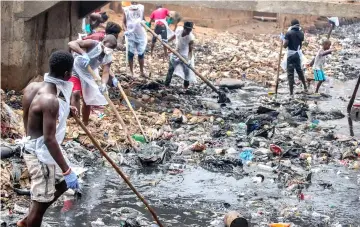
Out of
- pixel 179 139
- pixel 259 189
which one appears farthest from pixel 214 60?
pixel 259 189

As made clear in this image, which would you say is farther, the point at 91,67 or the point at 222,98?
the point at 222,98

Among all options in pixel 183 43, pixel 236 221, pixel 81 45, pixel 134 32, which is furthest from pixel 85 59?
pixel 134 32

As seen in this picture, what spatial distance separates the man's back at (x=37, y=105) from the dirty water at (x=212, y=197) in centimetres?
129

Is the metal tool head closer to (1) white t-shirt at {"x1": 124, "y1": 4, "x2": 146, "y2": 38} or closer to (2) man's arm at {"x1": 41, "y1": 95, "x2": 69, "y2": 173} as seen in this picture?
(1) white t-shirt at {"x1": 124, "y1": 4, "x2": 146, "y2": 38}

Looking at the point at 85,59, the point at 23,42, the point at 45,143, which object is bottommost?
the point at 45,143

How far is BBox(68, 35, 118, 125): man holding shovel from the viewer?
7.66 metres

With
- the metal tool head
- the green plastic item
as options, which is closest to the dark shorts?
the metal tool head

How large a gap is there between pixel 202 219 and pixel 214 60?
379 inches

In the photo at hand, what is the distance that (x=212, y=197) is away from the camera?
6.51 m

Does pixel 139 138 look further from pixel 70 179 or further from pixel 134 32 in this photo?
pixel 134 32

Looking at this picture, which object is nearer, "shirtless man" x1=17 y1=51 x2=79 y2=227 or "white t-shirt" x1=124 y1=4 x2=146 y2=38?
"shirtless man" x1=17 y1=51 x2=79 y2=227

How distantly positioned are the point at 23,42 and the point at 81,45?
7.70 ft

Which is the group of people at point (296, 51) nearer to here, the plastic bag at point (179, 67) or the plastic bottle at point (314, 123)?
the plastic bag at point (179, 67)

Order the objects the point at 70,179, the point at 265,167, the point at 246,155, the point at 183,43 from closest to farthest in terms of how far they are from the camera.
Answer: the point at 70,179 → the point at 265,167 → the point at 246,155 → the point at 183,43
